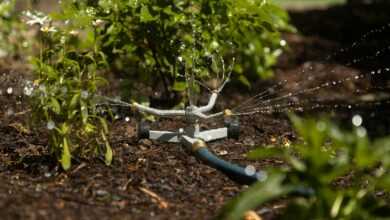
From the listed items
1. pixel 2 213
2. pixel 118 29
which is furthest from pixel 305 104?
pixel 2 213

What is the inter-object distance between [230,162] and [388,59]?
11.3 feet

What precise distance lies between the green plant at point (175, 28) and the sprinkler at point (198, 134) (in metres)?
0.42

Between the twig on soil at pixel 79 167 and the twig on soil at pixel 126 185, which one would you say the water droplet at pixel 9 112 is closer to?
the twig on soil at pixel 79 167

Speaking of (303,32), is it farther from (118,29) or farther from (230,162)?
(230,162)

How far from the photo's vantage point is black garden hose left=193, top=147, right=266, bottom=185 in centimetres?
289

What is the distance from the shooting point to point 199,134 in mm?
3480

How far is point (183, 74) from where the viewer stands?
4.17 m

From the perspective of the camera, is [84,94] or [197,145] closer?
[84,94]

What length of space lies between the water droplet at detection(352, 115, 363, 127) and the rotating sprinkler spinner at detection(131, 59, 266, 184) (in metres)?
1.15

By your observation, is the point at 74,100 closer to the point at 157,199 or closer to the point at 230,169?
the point at 157,199

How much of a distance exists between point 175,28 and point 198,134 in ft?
3.01

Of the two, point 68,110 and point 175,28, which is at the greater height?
point 175,28

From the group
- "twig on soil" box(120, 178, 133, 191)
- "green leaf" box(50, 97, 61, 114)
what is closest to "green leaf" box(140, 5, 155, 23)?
"green leaf" box(50, 97, 61, 114)

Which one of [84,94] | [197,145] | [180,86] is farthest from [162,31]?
[84,94]
